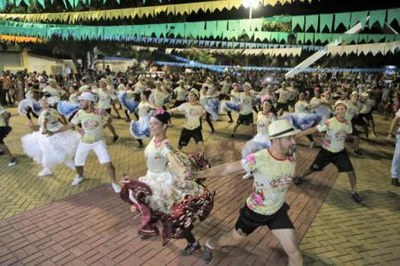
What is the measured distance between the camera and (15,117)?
14.0 meters

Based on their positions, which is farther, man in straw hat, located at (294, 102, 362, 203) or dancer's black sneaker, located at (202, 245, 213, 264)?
man in straw hat, located at (294, 102, 362, 203)

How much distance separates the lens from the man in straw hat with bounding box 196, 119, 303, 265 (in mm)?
3299

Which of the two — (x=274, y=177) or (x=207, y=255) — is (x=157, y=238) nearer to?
(x=207, y=255)

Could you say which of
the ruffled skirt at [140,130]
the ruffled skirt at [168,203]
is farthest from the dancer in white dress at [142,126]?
the ruffled skirt at [168,203]

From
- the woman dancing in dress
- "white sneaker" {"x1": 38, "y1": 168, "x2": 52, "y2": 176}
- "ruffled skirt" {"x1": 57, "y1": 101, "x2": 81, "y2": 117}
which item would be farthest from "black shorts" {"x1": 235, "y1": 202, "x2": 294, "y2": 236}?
"ruffled skirt" {"x1": 57, "y1": 101, "x2": 81, "y2": 117}

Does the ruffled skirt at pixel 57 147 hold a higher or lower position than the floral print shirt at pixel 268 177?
lower

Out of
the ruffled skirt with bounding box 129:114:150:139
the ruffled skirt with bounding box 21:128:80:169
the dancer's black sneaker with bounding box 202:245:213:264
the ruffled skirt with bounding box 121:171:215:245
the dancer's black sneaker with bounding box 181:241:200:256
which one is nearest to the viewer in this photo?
the ruffled skirt with bounding box 121:171:215:245

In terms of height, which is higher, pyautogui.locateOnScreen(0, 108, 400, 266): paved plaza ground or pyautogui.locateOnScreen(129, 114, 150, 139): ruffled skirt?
pyautogui.locateOnScreen(129, 114, 150, 139): ruffled skirt

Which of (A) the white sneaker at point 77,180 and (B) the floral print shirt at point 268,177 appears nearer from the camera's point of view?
(B) the floral print shirt at point 268,177

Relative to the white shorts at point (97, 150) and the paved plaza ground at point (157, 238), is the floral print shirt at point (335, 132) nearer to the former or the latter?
the paved plaza ground at point (157, 238)

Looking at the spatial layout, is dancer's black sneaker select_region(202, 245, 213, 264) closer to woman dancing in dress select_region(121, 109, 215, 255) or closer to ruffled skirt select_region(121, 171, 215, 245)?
woman dancing in dress select_region(121, 109, 215, 255)

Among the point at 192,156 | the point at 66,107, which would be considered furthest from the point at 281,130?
the point at 66,107

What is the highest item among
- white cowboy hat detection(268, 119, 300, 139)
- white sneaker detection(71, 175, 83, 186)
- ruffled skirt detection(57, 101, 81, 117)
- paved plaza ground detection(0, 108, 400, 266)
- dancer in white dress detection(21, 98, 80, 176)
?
white cowboy hat detection(268, 119, 300, 139)

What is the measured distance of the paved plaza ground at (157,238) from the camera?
428 centimetres
